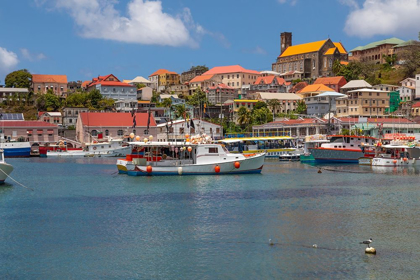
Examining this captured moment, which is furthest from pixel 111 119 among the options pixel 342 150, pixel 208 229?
pixel 208 229

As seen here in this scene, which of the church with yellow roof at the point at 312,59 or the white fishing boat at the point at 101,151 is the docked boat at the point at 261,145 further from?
the church with yellow roof at the point at 312,59

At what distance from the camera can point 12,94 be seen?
422 feet

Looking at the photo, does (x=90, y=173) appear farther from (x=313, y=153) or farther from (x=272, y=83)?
(x=272, y=83)

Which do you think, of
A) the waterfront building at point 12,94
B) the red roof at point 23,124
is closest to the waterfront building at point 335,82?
the red roof at point 23,124

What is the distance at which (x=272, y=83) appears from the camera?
142000 mm

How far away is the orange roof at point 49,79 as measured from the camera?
460ft

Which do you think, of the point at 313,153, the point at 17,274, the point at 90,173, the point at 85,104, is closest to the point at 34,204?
the point at 17,274

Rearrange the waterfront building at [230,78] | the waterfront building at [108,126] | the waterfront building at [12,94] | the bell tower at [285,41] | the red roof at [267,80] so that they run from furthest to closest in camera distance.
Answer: the bell tower at [285,41] → the waterfront building at [230,78] → the red roof at [267,80] → the waterfront building at [12,94] → the waterfront building at [108,126]

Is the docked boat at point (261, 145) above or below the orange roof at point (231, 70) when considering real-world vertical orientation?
below

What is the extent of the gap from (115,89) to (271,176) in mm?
93898

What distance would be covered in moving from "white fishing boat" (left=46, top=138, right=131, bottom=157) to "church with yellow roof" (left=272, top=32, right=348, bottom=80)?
8080 centimetres

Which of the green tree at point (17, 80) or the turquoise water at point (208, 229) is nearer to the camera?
the turquoise water at point (208, 229)

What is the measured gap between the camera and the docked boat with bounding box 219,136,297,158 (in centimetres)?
8038

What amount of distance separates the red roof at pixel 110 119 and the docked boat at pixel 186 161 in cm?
5350
